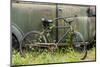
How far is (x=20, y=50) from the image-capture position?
2.82 m

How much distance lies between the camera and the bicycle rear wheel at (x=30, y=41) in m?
2.84

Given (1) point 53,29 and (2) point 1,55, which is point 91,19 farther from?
(2) point 1,55

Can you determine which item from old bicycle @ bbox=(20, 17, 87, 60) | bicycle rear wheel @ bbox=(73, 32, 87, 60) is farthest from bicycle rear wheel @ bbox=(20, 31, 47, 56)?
bicycle rear wheel @ bbox=(73, 32, 87, 60)

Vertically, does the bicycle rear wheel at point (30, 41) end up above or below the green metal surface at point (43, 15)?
below

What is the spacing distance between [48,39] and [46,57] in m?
0.26

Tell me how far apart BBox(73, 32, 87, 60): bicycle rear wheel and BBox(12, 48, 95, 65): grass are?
0.06m

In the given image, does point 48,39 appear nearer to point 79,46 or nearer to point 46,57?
point 46,57

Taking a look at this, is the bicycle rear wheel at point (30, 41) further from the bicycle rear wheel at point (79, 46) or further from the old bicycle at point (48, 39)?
the bicycle rear wheel at point (79, 46)

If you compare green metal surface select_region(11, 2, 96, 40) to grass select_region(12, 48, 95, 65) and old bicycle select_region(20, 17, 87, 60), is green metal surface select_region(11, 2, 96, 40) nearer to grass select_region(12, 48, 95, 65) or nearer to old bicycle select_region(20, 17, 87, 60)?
old bicycle select_region(20, 17, 87, 60)

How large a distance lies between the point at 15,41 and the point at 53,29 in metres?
0.57

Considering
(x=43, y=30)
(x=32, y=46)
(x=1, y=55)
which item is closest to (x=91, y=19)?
(x=43, y=30)

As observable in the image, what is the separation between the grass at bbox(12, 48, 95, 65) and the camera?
110 inches

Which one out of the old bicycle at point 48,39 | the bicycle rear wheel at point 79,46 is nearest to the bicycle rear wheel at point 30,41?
the old bicycle at point 48,39

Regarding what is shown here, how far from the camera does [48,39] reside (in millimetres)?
2984
